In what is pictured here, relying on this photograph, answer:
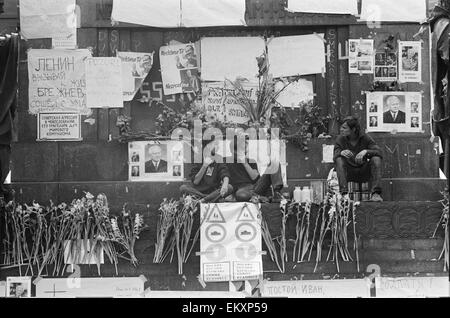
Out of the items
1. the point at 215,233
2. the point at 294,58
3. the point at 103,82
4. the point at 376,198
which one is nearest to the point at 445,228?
the point at 376,198

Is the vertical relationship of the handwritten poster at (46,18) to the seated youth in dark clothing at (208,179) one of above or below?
above

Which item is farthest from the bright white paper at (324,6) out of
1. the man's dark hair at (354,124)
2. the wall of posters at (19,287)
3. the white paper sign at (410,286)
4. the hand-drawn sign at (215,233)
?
the wall of posters at (19,287)

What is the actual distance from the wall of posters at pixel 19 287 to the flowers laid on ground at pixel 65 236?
188 mm

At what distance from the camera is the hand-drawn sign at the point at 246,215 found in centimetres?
788

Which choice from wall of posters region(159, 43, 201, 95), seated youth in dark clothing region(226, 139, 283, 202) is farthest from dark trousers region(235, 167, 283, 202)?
wall of posters region(159, 43, 201, 95)

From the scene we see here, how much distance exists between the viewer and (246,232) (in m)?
7.88

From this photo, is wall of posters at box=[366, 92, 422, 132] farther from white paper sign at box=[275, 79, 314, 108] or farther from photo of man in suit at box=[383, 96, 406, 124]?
white paper sign at box=[275, 79, 314, 108]

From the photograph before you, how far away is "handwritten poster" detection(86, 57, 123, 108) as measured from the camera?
9.80 meters

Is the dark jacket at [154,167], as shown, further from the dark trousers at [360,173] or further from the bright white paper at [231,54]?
the dark trousers at [360,173]

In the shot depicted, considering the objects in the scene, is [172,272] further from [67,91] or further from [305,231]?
[67,91]

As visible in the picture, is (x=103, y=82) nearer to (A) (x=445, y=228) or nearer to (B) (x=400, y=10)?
(B) (x=400, y=10)

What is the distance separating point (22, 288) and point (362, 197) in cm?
403

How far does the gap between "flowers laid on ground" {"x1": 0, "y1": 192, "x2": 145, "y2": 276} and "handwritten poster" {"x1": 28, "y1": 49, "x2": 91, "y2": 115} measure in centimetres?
215
